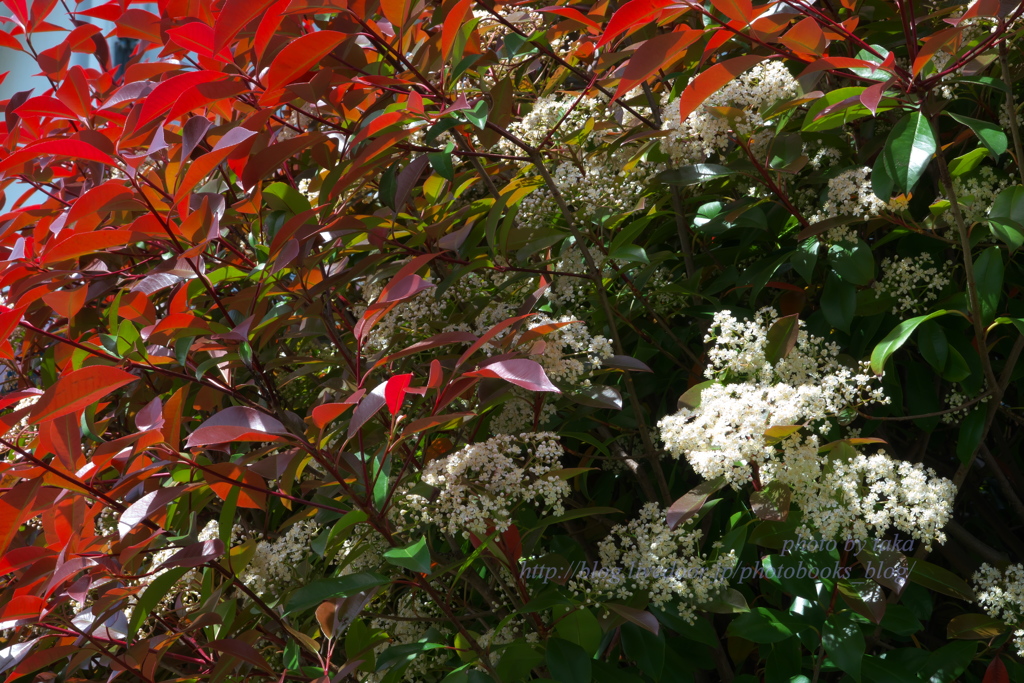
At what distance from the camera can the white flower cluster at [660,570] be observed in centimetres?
108

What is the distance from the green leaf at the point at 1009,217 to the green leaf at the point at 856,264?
17 centimetres

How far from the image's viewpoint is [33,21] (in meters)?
1.57

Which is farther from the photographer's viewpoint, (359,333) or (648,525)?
(648,525)

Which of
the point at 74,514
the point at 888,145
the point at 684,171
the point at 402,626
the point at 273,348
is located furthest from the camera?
the point at 273,348

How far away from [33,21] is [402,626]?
1429mm

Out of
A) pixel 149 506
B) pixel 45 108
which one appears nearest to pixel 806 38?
pixel 149 506

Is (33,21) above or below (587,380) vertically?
above

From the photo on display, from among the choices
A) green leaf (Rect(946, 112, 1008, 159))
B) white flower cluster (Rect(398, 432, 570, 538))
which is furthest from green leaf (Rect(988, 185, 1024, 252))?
white flower cluster (Rect(398, 432, 570, 538))

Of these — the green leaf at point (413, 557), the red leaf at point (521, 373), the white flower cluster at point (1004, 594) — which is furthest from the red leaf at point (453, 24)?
the white flower cluster at point (1004, 594)

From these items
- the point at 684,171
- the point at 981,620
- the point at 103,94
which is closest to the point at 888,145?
the point at 684,171

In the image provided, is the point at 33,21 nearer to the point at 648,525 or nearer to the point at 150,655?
the point at 150,655

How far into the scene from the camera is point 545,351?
3.72 feet

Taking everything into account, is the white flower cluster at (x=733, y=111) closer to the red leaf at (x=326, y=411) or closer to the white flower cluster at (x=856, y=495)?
the white flower cluster at (x=856, y=495)

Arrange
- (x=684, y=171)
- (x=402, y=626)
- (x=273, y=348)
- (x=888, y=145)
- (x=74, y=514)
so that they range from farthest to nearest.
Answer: (x=273, y=348) → (x=402, y=626) → (x=684, y=171) → (x=74, y=514) → (x=888, y=145)
